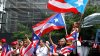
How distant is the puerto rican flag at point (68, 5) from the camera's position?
12.8 m

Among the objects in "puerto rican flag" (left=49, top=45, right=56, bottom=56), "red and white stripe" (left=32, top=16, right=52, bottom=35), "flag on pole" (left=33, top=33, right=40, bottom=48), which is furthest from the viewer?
"flag on pole" (left=33, top=33, right=40, bottom=48)

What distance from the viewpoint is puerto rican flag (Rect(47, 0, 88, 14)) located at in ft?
41.9

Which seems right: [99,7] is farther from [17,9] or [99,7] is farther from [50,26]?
[50,26]

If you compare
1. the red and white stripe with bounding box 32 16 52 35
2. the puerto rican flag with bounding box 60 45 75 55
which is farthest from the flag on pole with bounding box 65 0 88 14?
the puerto rican flag with bounding box 60 45 75 55

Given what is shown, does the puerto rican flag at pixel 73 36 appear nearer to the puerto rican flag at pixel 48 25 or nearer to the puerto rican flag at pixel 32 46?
the puerto rican flag at pixel 48 25

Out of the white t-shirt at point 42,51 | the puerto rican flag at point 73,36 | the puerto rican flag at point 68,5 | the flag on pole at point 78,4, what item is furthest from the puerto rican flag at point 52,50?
the flag on pole at point 78,4

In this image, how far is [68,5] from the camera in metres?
13.0

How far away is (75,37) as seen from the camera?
12727 mm

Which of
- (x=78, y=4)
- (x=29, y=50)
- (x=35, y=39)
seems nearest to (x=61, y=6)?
(x=78, y=4)

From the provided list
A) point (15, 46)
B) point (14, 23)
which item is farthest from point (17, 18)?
point (15, 46)

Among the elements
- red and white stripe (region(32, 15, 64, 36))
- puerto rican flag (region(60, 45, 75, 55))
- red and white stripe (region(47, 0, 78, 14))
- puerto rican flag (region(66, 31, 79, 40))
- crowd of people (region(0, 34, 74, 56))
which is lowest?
crowd of people (region(0, 34, 74, 56))

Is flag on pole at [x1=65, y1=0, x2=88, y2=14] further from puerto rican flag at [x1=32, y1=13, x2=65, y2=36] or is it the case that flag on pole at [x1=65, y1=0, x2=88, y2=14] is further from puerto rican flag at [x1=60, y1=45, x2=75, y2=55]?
puerto rican flag at [x1=60, y1=45, x2=75, y2=55]

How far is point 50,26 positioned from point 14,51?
306 centimetres

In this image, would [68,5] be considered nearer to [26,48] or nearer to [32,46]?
[32,46]
